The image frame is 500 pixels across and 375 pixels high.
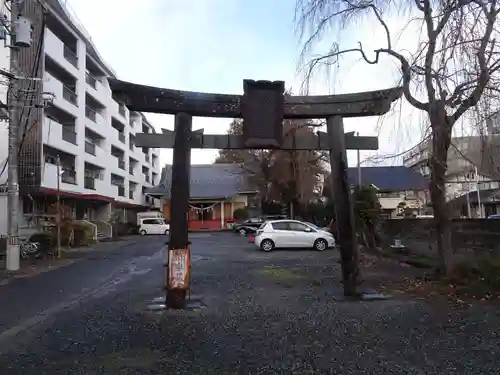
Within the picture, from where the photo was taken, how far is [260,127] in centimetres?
975

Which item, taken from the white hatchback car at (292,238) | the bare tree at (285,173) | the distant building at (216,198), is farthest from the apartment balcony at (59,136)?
the distant building at (216,198)

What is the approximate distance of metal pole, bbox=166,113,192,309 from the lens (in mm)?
9047

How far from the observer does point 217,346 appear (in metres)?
6.08

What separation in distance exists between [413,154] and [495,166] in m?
1.60

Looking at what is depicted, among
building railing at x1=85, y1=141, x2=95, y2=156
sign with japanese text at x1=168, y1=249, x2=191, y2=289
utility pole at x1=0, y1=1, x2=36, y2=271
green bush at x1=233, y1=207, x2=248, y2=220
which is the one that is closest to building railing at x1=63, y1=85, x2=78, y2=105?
building railing at x1=85, y1=141, x2=95, y2=156

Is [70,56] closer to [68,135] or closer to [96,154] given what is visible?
[68,135]

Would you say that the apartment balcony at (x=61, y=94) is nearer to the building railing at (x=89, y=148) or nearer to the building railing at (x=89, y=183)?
the building railing at (x=89, y=148)

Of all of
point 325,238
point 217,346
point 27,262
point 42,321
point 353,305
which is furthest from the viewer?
point 325,238

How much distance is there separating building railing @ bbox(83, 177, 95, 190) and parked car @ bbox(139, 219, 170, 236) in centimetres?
849

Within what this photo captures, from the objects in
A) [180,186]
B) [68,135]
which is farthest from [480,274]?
[68,135]

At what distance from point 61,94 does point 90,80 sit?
22.7 feet

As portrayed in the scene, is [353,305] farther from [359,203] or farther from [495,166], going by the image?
[359,203]

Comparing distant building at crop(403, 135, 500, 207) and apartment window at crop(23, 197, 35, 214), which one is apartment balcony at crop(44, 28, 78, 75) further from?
distant building at crop(403, 135, 500, 207)

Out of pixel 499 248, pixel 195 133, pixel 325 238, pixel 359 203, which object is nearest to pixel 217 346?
pixel 195 133
